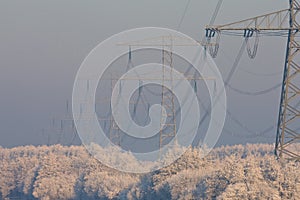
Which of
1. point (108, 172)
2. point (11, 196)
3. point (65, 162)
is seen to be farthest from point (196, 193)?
point (11, 196)

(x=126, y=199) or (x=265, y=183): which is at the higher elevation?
(x=265, y=183)

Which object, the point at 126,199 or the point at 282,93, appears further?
the point at 126,199

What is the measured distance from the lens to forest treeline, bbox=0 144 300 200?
62.5 metres

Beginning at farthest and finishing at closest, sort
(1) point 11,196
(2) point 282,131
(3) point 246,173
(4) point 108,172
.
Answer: (1) point 11,196
(4) point 108,172
(3) point 246,173
(2) point 282,131

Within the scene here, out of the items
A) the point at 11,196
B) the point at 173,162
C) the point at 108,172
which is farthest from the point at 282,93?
the point at 11,196

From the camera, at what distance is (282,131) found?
160ft

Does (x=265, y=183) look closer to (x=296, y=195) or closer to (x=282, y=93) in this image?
(x=296, y=195)

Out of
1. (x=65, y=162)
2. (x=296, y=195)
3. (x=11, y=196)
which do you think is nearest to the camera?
(x=296, y=195)

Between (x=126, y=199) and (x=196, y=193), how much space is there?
20.5 m

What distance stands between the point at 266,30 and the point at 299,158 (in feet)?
27.4

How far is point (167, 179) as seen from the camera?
81.5 meters

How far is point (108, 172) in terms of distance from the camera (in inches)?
4464

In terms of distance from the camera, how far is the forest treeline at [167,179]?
6253cm

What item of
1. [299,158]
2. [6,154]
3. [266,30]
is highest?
[266,30]
